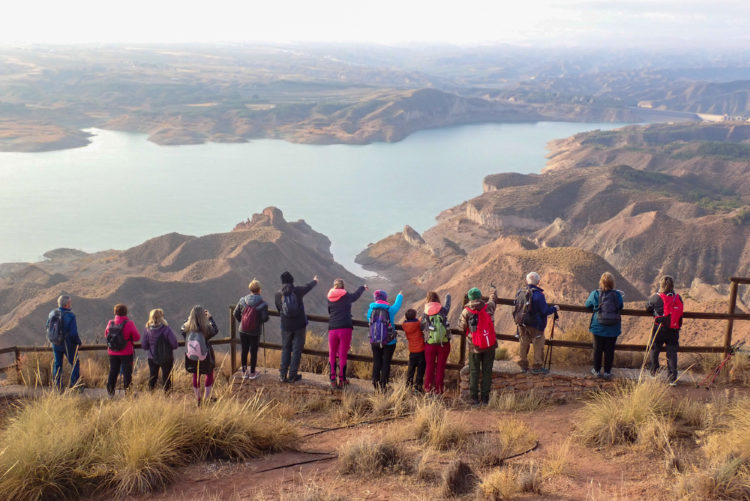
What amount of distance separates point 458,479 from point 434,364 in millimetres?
2668

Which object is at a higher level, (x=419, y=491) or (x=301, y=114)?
(x=301, y=114)

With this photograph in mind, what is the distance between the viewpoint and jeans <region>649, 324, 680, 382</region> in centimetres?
763

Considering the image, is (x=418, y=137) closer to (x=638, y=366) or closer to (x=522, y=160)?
(x=522, y=160)

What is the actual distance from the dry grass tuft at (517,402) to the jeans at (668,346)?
4.87ft

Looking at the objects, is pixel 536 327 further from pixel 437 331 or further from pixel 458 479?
pixel 458 479

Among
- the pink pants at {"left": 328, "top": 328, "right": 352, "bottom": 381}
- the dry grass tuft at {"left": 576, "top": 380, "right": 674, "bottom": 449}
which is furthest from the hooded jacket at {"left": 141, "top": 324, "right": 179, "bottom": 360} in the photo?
the dry grass tuft at {"left": 576, "top": 380, "right": 674, "bottom": 449}

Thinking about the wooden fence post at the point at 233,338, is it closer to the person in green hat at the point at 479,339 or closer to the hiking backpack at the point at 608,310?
the person in green hat at the point at 479,339

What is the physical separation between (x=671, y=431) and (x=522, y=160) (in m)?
107

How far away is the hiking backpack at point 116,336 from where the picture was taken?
25.1 feet

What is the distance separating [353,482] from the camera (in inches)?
211

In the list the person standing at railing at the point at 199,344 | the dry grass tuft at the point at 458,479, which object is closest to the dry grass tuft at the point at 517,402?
the dry grass tuft at the point at 458,479

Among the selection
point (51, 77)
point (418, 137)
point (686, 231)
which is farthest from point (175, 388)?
point (51, 77)

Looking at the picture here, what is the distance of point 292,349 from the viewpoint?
833 centimetres

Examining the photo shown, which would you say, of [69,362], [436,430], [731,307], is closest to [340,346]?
[436,430]
